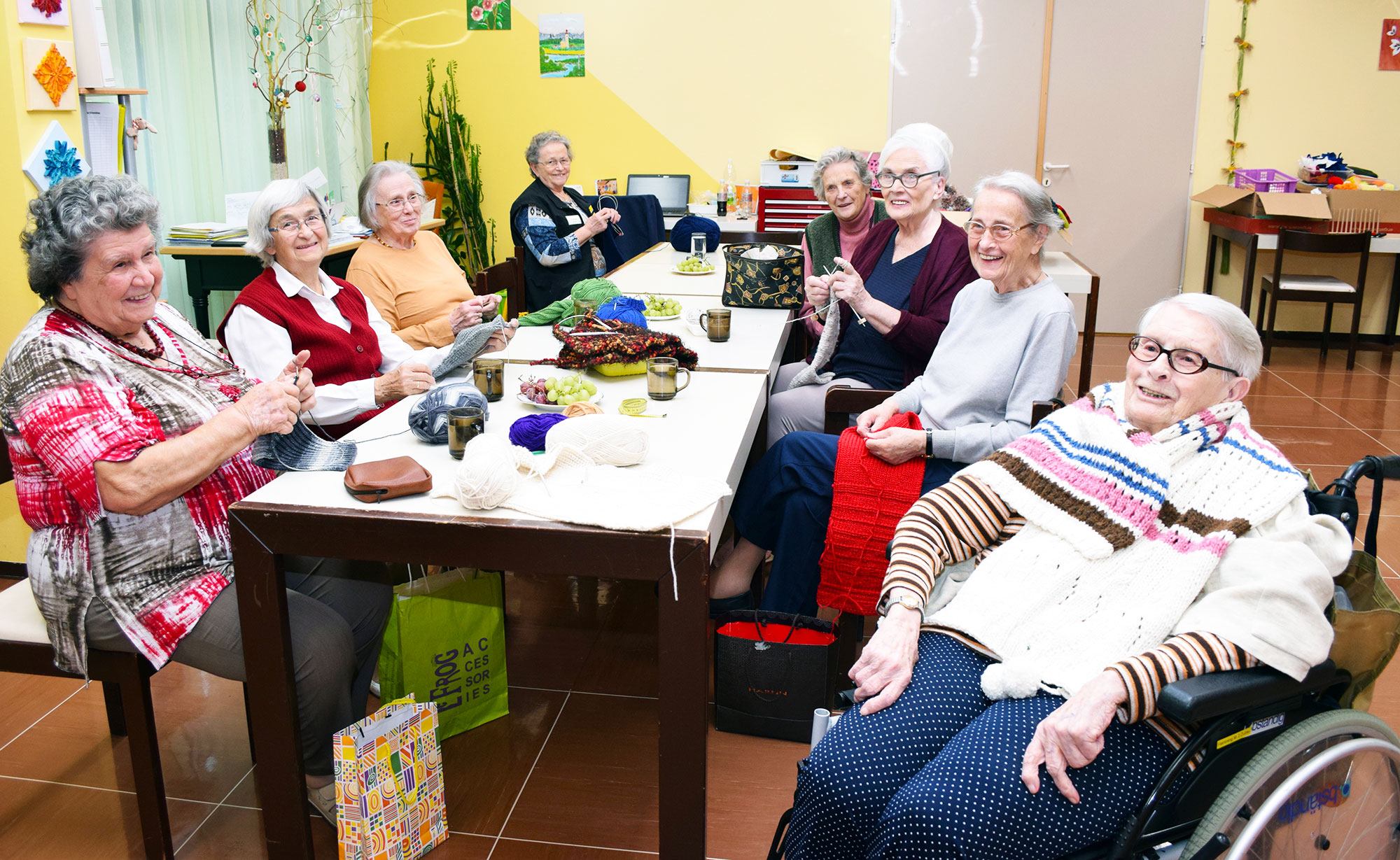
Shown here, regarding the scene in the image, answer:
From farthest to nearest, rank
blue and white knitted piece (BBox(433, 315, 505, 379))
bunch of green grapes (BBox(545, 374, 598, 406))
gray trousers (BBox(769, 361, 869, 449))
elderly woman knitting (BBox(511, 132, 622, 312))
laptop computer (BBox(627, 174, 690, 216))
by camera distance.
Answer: laptop computer (BBox(627, 174, 690, 216)), elderly woman knitting (BBox(511, 132, 622, 312)), gray trousers (BBox(769, 361, 869, 449)), blue and white knitted piece (BBox(433, 315, 505, 379)), bunch of green grapes (BBox(545, 374, 598, 406))

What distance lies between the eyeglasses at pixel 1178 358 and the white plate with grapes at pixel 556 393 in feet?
3.64

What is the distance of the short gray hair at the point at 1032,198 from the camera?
231 centimetres

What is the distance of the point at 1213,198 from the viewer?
6.29 meters

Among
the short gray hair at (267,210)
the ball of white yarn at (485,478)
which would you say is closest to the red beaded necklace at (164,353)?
the short gray hair at (267,210)

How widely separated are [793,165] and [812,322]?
285cm

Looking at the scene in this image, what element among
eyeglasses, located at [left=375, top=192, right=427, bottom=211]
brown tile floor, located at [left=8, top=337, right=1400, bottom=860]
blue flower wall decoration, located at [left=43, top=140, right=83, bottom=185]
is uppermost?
blue flower wall decoration, located at [left=43, top=140, right=83, bottom=185]

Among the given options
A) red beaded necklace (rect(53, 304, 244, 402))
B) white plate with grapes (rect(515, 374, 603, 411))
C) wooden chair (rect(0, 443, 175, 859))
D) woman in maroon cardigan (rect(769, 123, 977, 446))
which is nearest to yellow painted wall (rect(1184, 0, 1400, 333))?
woman in maroon cardigan (rect(769, 123, 977, 446))

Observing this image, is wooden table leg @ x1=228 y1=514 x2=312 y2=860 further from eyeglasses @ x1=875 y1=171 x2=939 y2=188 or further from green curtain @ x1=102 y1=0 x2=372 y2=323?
green curtain @ x1=102 y1=0 x2=372 y2=323

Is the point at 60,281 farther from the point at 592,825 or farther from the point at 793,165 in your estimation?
the point at 793,165

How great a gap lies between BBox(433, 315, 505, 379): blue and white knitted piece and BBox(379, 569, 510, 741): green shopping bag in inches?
21.5

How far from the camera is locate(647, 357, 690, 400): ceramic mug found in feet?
7.36

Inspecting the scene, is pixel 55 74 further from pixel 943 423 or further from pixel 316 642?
pixel 943 423

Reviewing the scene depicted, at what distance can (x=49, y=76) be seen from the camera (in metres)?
2.99

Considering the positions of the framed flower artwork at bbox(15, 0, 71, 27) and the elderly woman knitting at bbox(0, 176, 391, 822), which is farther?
the framed flower artwork at bbox(15, 0, 71, 27)
